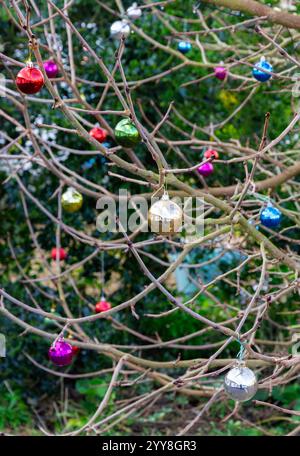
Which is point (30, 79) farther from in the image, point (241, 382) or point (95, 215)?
point (95, 215)

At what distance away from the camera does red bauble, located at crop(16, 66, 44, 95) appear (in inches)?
60.8

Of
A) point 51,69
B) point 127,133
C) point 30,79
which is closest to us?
point 30,79

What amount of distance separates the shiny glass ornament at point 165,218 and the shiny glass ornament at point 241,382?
37 centimetres

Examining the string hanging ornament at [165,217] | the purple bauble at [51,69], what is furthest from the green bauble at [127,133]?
the purple bauble at [51,69]

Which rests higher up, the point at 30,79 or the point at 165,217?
the point at 30,79

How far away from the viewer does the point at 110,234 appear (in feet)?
12.3

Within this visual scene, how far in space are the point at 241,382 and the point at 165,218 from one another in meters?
0.44

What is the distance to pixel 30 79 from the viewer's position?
154 centimetres

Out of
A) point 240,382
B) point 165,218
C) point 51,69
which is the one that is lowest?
point 240,382

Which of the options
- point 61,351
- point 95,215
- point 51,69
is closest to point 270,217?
point 61,351

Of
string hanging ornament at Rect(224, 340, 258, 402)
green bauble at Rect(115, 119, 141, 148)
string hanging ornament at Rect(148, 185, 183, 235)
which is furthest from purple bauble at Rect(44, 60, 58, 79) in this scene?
string hanging ornament at Rect(224, 340, 258, 402)

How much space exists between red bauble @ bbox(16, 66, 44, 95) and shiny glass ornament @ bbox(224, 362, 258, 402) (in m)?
0.82

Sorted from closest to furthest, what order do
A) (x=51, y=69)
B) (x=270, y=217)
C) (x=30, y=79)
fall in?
(x=30, y=79) → (x=270, y=217) → (x=51, y=69)

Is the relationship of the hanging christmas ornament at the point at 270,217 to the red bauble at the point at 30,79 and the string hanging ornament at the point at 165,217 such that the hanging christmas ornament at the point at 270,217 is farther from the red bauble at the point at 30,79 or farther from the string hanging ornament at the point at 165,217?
the red bauble at the point at 30,79
